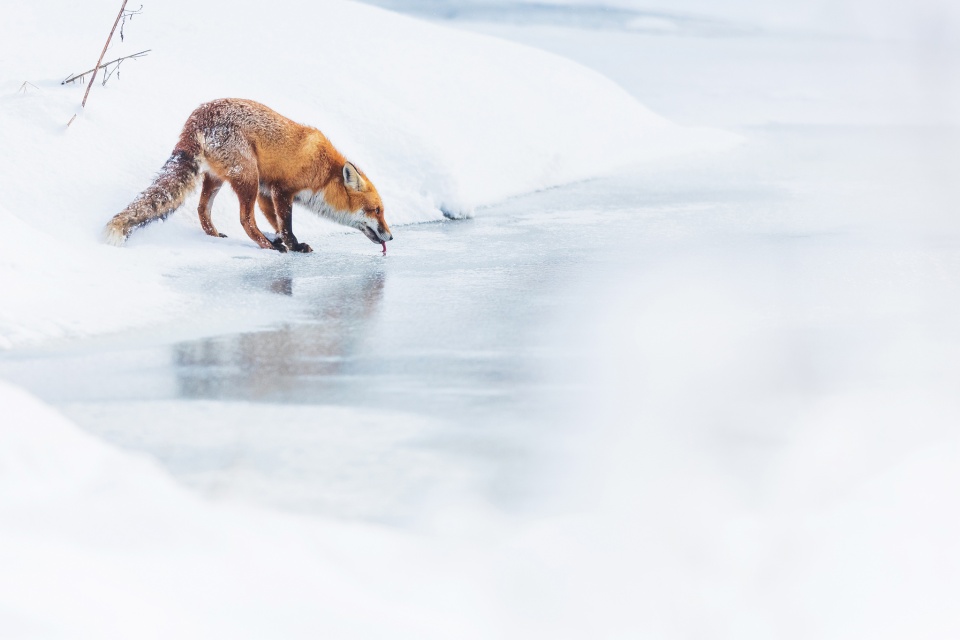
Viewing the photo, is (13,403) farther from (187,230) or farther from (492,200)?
(492,200)

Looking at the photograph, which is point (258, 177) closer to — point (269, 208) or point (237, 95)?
point (269, 208)

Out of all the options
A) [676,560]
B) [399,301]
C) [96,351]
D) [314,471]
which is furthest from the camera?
[399,301]

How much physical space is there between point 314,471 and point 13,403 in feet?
3.40

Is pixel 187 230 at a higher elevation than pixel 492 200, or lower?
higher

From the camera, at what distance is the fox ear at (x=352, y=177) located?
7.61m

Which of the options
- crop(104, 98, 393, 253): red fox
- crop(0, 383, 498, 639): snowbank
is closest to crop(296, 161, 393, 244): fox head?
crop(104, 98, 393, 253): red fox

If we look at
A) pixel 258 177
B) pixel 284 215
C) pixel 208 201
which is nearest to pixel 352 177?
pixel 284 215

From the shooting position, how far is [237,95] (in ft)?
32.6

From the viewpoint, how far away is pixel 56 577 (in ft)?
8.77

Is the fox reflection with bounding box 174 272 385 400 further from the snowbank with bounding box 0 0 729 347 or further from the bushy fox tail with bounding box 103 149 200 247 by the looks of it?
the bushy fox tail with bounding box 103 149 200 247

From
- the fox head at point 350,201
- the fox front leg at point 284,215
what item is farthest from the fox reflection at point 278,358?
the fox head at point 350,201

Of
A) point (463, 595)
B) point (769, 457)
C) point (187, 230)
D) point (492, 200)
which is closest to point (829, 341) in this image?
point (769, 457)

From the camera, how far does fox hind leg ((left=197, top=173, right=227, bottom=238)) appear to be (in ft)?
24.9

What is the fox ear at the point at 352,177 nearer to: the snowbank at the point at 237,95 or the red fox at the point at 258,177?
the red fox at the point at 258,177
